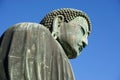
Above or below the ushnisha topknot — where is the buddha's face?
below

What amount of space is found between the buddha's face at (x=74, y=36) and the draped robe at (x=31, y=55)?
0.49 meters

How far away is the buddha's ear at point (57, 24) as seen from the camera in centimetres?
1214

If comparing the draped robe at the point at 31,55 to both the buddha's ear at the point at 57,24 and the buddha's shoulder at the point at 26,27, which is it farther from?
the buddha's ear at the point at 57,24

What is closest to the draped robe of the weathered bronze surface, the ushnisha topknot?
the weathered bronze surface

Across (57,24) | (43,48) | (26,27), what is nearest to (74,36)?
(57,24)

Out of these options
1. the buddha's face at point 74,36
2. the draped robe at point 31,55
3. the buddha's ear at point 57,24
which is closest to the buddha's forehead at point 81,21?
the buddha's face at point 74,36

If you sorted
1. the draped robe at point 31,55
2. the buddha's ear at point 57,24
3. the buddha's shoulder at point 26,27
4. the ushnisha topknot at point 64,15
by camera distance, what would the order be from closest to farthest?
the draped robe at point 31,55 < the buddha's shoulder at point 26,27 < the buddha's ear at point 57,24 < the ushnisha topknot at point 64,15

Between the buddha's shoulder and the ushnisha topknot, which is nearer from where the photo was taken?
the buddha's shoulder

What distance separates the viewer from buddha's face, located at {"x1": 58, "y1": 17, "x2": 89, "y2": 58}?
12.2 meters

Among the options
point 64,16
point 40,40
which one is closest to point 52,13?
point 64,16

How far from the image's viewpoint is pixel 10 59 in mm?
11000

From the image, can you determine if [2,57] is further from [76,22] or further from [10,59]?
[76,22]

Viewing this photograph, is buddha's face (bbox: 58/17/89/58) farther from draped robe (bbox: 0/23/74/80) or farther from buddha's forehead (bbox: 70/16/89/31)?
draped robe (bbox: 0/23/74/80)

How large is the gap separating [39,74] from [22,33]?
99 centimetres
